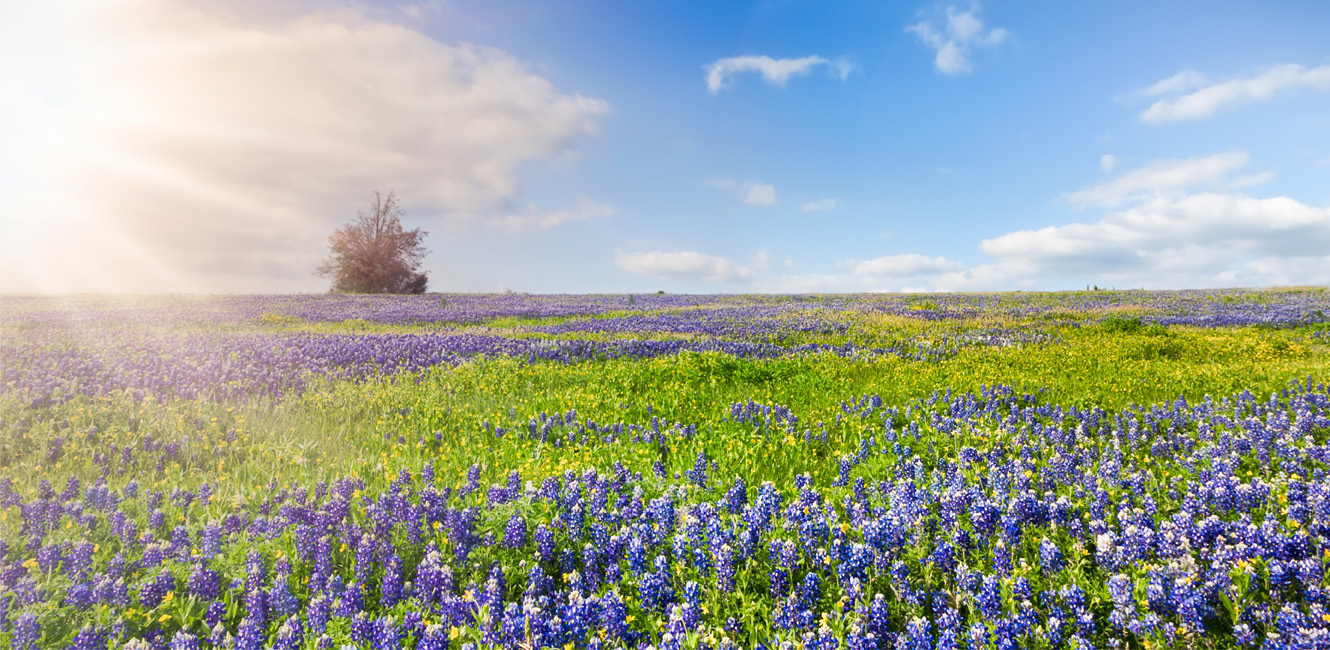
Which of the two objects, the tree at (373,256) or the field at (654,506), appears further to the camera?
the tree at (373,256)

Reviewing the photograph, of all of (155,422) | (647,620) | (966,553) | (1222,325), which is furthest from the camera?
(1222,325)

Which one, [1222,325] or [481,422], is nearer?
[481,422]

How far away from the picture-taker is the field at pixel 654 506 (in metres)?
3.44

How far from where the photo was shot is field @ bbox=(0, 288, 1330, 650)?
3.44 m

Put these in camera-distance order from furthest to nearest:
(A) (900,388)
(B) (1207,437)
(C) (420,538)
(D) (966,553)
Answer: (A) (900,388), (B) (1207,437), (C) (420,538), (D) (966,553)

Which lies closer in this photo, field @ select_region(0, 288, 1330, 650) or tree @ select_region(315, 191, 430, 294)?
field @ select_region(0, 288, 1330, 650)

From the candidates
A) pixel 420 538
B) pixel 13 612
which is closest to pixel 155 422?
pixel 13 612

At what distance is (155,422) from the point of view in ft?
25.1

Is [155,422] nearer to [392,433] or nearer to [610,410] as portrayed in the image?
[392,433]

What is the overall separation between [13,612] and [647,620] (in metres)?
3.58

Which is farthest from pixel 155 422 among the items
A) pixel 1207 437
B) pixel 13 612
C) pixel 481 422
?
pixel 1207 437

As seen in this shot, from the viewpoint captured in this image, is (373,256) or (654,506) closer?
(654,506)

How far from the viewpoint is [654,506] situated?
14.9 feet

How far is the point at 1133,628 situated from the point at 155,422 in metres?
9.49
